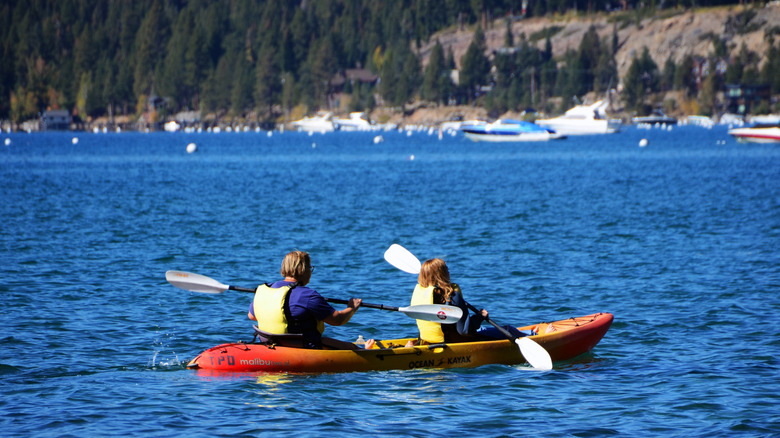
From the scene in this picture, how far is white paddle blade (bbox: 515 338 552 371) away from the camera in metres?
13.7

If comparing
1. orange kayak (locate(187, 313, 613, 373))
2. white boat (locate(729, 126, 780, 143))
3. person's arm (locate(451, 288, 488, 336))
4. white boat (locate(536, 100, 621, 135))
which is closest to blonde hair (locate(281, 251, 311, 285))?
orange kayak (locate(187, 313, 613, 373))

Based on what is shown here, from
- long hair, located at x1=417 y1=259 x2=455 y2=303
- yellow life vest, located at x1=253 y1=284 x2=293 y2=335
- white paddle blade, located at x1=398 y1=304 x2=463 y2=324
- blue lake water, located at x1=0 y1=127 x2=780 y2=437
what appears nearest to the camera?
blue lake water, located at x1=0 y1=127 x2=780 y2=437

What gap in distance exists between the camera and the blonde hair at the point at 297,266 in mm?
12484

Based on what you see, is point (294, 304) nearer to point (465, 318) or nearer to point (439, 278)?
point (439, 278)

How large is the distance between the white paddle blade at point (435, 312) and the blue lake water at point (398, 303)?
0.94 m

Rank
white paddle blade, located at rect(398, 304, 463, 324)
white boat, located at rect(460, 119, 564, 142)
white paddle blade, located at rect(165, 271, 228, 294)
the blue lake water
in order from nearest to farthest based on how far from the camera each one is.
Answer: the blue lake water, white paddle blade, located at rect(398, 304, 463, 324), white paddle blade, located at rect(165, 271, 228, 294), white boat, located at rect(460, 119, 564, 142)

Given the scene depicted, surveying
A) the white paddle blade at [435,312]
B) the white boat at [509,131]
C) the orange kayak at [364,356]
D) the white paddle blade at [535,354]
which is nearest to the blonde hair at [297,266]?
the orange kayak at [364,356]

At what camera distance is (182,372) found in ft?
45.5

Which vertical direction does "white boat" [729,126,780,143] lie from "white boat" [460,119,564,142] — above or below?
below

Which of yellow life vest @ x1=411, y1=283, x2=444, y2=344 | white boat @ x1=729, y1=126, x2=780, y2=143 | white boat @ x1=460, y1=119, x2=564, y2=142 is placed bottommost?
yellow life vest @ x1=411, y1=283, x2=444, y2=344

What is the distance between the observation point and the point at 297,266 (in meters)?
12.5

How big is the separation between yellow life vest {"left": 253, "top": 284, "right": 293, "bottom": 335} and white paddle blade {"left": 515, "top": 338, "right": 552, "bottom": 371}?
3472 mm

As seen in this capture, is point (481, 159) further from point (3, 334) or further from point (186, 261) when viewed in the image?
point (3, 334)

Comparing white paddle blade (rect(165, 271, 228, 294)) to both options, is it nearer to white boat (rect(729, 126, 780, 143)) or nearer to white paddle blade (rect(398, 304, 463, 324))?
white paddle blade (rect(398, 304, 463, 324))
